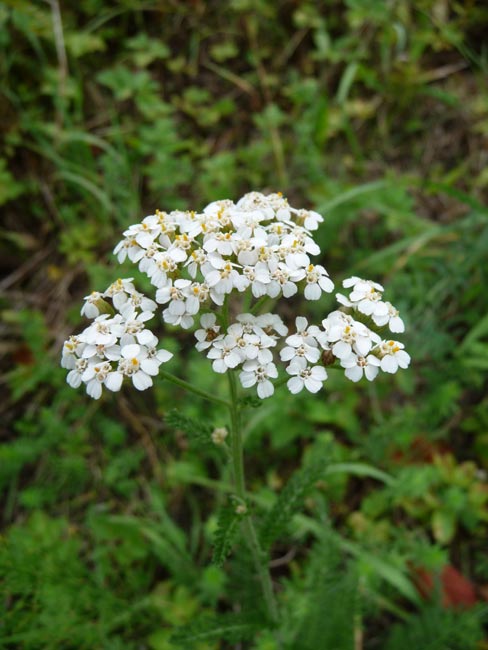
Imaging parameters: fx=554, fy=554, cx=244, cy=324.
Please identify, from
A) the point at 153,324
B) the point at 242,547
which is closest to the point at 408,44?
the point at 153,324

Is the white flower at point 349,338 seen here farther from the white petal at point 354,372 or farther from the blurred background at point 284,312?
the blurred background at point 284,312

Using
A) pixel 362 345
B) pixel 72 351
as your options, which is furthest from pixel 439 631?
pixel 72 351

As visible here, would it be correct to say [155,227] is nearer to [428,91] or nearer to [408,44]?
[428,91]

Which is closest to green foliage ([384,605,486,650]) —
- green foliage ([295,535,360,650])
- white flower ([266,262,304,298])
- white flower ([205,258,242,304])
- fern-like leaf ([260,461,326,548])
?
green foliage ([295,535,360,650])

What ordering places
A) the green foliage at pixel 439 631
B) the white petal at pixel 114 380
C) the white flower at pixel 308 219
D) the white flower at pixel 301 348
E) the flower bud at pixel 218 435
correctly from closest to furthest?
the white petal at pixel 114 380
the white flower at pixel 301 348
the flower bud at pixel 218 435
the white flower at pixel 308 219
the green foliage at pixel 439 631

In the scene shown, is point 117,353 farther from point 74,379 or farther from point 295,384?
point 295,384

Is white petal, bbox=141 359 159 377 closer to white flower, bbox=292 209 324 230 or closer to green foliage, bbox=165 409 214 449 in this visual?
green foliage, bbox=165 409 214 449

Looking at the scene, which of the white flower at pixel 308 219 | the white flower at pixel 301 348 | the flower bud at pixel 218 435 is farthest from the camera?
the white flower at pixel 308 219

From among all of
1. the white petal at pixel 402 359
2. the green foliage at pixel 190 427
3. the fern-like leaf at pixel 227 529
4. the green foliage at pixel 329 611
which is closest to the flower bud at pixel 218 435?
the green foliage at pixel 190 427
